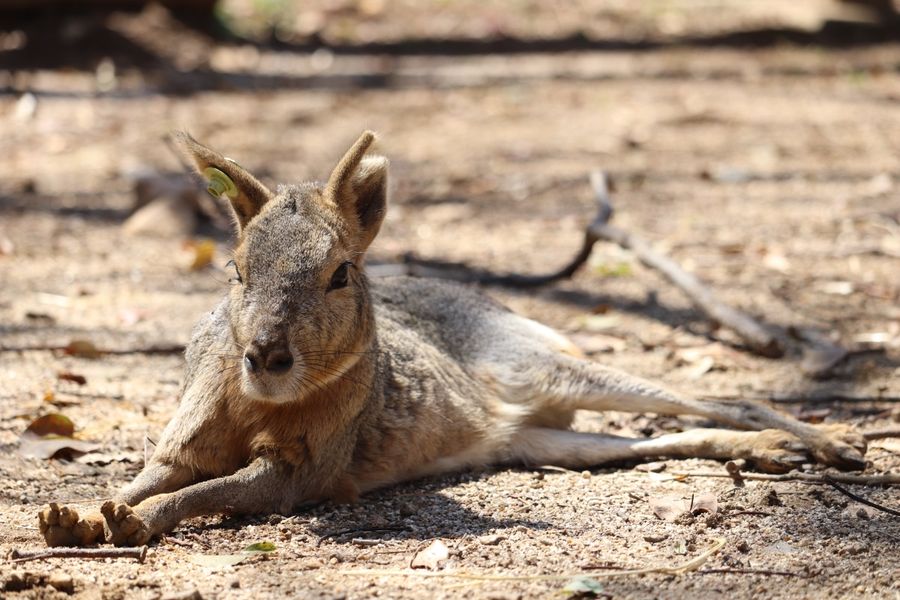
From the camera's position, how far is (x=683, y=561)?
3.04 meters

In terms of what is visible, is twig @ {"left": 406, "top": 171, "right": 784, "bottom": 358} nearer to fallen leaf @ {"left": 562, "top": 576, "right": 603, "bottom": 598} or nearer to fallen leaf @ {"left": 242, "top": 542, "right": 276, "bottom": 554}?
fallen leaf @ {"left": 562, "top": 576, "right": 603, "bottom": 598}

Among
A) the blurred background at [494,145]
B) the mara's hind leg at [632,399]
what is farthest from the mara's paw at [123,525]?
the mara's hind leg at [632,399]

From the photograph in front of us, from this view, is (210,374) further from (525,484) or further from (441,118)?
(441,118)

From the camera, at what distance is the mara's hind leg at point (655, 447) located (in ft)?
12.5

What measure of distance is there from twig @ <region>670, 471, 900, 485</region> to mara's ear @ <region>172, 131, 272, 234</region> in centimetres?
152

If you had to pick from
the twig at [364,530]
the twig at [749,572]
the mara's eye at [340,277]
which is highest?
the mara's eye at [340,277]

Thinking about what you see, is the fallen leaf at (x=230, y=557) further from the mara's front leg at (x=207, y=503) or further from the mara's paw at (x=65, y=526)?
the mara's paw at (x=65, y=526)

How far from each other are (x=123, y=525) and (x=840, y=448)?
211cm

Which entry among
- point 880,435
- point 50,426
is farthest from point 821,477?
point 50,426

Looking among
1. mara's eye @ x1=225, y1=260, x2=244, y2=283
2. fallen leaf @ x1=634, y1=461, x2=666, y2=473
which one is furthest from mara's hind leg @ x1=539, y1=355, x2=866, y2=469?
mara's eye @ x1=225, y1=260, x2=244, y2=283

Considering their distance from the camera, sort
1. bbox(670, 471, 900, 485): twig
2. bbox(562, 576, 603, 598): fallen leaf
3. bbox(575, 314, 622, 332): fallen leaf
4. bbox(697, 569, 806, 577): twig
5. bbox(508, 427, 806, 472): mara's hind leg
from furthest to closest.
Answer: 1. bbox(575, 314, 622, 332): fallen leaf
2. bbox(508, 427, 806, 472): mara's hind leg
3. bbox(670, 471, 900, 485): twig
4. bbox(697, 569, 806, 577): twig
5. bbox(562, 576, 603, 598): fallen leaf

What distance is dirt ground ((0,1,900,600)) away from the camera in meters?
3.11

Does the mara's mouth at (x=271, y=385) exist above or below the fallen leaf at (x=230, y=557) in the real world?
above

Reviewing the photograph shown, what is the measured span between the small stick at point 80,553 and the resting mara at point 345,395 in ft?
0.19
